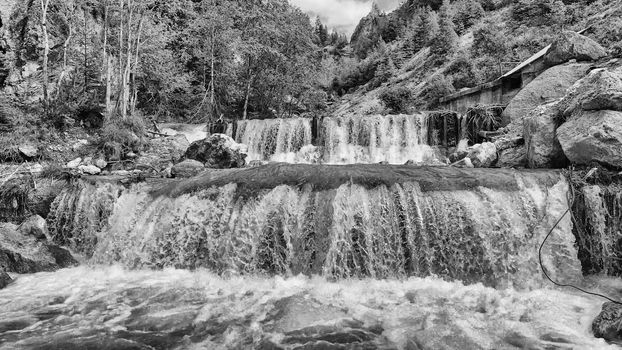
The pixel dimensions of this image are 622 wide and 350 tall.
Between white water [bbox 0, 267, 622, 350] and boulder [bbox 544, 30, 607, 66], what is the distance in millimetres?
9477

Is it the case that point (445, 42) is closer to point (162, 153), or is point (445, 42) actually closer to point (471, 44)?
point (471, 44)

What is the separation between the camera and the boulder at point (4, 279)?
6109 millimetres

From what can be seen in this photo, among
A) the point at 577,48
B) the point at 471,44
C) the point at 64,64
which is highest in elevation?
the point at 471,44

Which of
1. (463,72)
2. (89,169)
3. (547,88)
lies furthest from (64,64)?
(463,72)

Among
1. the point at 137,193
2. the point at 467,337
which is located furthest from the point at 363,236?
the point at 137,193

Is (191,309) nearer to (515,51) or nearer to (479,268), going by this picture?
(479,268)

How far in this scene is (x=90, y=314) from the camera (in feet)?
16.1

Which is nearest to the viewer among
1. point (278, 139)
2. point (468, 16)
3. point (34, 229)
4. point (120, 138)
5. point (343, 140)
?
point (34, 229)

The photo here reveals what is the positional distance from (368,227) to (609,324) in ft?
10.3

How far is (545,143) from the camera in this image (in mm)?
7988

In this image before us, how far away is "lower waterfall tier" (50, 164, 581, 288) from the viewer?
597cm

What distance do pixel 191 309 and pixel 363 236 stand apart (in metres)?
2.72

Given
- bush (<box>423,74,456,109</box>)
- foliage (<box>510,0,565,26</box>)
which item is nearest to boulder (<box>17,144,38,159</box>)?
bush (<box>423,74,456,109</box>)

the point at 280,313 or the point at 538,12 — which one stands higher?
the point at 538,12
